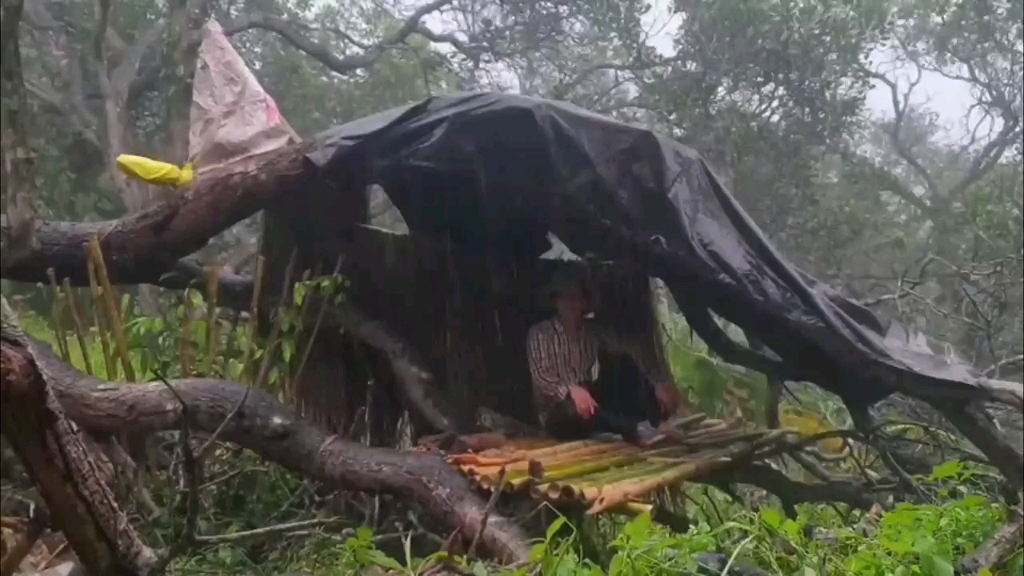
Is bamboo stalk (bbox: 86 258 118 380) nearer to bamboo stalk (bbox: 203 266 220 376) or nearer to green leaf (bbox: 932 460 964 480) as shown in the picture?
bamboo stalk (bbox: 203 266 220 376)

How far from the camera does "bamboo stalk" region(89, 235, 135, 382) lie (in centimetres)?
161

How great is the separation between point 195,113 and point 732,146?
Result: 98 cm

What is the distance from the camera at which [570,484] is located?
5.86 feet

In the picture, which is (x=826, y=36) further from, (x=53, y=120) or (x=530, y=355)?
(x=53, y=120)

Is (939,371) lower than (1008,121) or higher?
lower

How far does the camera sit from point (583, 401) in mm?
2064

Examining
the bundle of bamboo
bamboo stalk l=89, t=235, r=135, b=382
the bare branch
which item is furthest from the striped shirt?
the bare branch

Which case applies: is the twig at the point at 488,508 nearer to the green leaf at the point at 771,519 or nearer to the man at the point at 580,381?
the man at the point at 580,381

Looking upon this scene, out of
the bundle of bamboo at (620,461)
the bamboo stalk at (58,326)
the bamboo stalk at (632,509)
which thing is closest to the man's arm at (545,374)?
the bundle of bamboo at (620,461)

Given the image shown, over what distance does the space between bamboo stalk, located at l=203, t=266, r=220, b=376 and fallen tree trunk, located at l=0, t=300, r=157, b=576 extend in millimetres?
643

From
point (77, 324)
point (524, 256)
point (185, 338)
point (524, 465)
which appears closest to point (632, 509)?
point (524, 465)

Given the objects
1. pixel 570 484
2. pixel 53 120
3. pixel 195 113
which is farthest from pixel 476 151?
pixel 53 120

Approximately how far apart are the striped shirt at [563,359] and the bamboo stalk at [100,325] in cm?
85

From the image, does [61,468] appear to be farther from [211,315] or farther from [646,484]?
[646,484]
